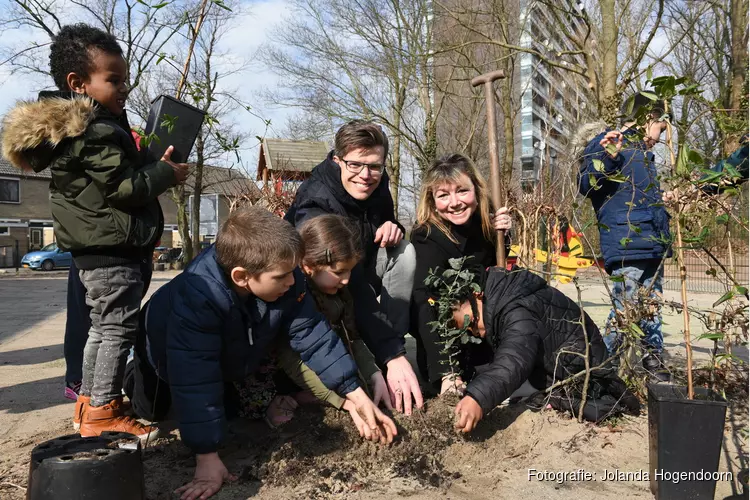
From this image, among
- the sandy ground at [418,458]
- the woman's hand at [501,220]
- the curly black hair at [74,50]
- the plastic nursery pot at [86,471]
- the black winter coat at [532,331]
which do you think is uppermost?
the curly black hair at [74,50]

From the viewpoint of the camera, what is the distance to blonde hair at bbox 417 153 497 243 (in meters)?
3.37

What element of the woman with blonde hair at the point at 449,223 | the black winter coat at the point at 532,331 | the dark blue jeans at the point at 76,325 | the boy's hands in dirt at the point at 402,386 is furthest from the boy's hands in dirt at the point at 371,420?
the dark blue jeans at the point at 76,325

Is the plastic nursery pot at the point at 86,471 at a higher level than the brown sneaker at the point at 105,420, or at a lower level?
higher

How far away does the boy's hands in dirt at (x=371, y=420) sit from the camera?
225 centimetres

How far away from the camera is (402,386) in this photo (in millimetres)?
2771

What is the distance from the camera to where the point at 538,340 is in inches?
109

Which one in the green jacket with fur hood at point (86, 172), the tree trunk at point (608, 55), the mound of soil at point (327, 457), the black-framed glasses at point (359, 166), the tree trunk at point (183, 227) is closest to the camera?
the mound of soil at point (327, 457)

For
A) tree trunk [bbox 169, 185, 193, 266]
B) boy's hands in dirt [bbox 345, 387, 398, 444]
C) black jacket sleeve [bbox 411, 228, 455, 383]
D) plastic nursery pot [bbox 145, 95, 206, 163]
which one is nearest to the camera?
boy's hands in dirt [bbox 345, 387, 398, 444]

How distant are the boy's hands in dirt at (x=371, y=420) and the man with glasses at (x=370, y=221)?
1.84 feet

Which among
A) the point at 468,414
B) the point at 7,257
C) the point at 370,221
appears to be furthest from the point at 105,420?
the point at 7,257

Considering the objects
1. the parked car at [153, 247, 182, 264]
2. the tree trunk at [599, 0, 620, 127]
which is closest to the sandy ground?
the tree trunk at [599, 0, 620, 127]

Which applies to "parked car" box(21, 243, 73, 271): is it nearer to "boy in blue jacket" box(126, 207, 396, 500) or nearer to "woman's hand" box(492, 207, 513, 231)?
"woman's hand" box(492, 207, 513, 231)

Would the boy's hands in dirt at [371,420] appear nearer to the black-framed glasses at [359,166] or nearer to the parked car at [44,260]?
the black-framed glasses at [359,166]

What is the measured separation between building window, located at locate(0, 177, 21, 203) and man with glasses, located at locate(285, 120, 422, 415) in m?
36.3
